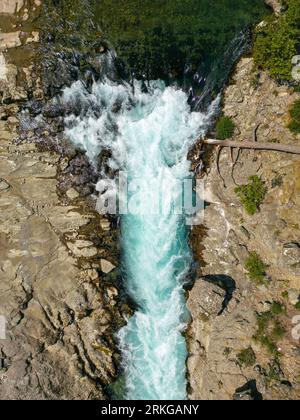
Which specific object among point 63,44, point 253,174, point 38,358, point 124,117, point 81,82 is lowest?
point 38,358

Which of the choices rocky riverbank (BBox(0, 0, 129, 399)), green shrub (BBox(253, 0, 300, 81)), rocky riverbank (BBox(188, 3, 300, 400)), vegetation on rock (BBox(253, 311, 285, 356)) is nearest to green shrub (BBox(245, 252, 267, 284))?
rocky riverbank (BBox(188, 3, 300, 400))

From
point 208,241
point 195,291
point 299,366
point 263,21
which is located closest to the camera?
point 299,366

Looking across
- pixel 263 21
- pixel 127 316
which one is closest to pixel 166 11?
pixel 263 21

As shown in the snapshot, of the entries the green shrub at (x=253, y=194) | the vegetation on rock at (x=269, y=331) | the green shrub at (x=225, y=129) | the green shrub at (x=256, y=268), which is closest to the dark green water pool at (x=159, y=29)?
the green shrub at (x=225, y=129)

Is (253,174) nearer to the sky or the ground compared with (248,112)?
nearer to the ground

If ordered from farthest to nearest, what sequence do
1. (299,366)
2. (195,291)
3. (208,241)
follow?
(208,241)
(195,291)
(299,366)

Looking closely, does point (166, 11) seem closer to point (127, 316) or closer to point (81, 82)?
point (81, 82)

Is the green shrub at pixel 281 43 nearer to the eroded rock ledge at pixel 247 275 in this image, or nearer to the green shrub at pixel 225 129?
the eroded rock ledge at pixel 247 275

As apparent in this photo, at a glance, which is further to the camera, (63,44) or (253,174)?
(63,44)
